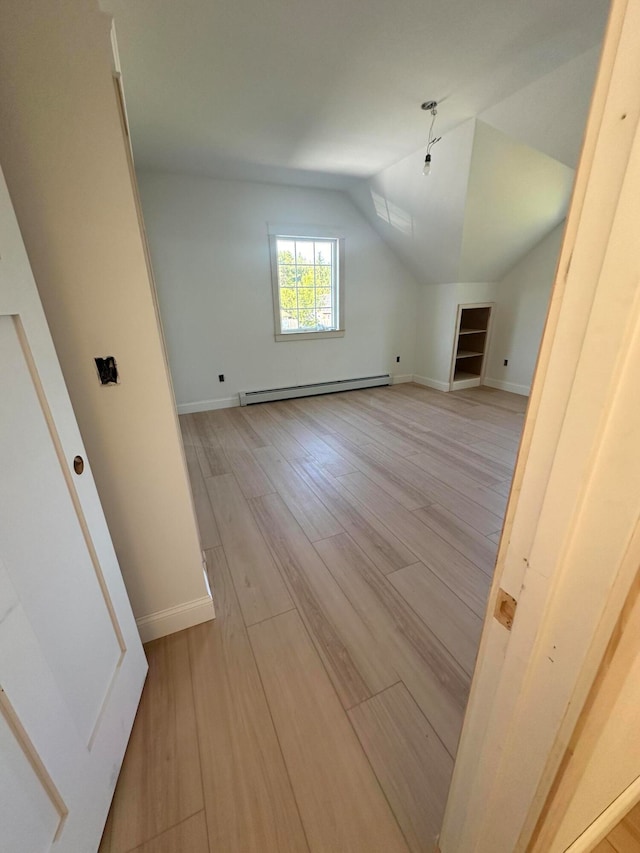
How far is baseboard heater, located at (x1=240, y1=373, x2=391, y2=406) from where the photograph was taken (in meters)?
4.32

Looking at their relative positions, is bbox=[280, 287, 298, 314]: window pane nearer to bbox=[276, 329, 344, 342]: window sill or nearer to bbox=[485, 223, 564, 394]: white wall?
bbox=[276, 329, 344, 342]: window sill

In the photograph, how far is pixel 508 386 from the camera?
4.69 m

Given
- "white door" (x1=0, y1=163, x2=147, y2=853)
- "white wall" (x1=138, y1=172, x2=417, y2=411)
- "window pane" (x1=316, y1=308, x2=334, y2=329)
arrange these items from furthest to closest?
1. "window pane" (x1=316, y1=308, x2=334, y2=329)
2. "white wall" (x1=138, y1=172, x2=417, y2=411)
3. "white door" (x1=0, y1=163, x2=147, y2=853)

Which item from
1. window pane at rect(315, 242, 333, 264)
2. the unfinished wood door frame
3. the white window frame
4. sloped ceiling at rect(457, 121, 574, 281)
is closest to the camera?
the unfinished wood door frame

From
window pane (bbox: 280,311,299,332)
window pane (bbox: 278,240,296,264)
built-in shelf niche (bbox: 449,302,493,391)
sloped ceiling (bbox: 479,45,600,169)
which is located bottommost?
built-in shelf niche (bbox: 449,302,493,391)

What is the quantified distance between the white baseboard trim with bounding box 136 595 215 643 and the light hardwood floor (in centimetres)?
4

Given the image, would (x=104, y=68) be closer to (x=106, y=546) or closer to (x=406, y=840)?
(x=106, y=546)

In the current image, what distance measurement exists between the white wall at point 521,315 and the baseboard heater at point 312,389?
1578 millimetres

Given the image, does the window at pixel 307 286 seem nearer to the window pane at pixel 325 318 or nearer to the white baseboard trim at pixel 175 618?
the window pane at pixel 325 318

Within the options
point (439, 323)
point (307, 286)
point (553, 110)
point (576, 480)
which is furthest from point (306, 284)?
point (576, 480)

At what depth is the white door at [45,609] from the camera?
612mm

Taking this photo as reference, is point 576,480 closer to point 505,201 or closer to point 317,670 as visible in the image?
point 317,670

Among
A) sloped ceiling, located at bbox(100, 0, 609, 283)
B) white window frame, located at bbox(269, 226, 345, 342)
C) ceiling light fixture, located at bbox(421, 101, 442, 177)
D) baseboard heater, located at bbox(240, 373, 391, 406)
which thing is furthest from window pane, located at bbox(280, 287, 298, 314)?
ceiling light fixture, located at bbox(421, 101, 442, 177)

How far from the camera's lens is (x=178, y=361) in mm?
3883
